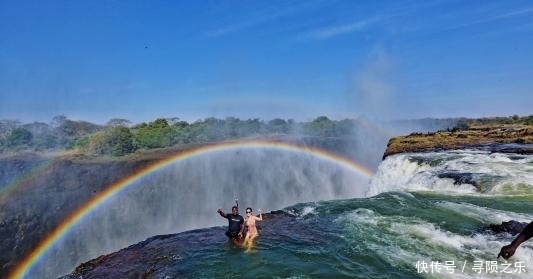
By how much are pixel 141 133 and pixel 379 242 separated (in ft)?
260

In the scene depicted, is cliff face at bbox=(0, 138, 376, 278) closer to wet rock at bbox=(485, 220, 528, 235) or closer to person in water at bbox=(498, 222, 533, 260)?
wet rock at bbox=(485, 220, 528, 235)

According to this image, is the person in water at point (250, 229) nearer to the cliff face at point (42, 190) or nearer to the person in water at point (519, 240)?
the person in water at point (519, 240)

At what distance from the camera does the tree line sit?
76688 mm

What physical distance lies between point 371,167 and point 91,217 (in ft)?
140

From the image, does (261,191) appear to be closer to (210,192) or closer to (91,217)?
(210,192)

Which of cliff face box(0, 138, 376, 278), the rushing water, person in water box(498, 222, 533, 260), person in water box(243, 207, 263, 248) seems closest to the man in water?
person in water box(243, 207, 263, 248)

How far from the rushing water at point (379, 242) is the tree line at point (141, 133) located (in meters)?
62.6

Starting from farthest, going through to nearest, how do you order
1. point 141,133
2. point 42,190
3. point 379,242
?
point 141,133 → point 42,190 → point 379,242

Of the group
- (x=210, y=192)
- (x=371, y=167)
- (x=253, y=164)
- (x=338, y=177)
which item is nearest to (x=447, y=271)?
(x=210, y=192)

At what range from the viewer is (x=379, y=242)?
527 inches

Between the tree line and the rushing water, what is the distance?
62.6m

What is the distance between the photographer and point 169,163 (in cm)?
6000

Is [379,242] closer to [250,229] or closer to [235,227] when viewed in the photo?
[250,229]

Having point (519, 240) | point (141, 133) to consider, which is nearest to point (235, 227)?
point (519, 240)
